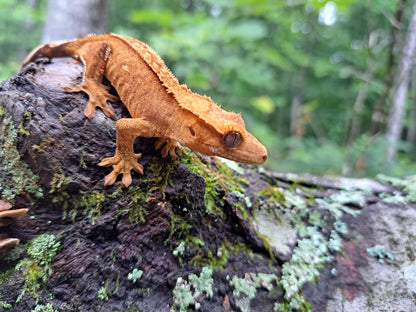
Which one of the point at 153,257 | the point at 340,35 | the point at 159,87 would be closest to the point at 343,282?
the point at 153,257

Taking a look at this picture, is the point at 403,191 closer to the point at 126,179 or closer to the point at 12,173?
the point at 126,179

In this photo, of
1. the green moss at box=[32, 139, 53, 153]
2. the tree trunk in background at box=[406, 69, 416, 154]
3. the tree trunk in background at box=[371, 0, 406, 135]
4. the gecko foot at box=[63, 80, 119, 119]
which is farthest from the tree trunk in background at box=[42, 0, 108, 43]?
the tree trunk in background at box=[406, 69, 416, 154]

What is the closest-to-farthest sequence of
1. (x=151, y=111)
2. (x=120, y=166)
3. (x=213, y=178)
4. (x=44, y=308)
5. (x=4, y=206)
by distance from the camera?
1. (x=44, y=308)
2. (x=4, y=206)
3. (x=120, y=166)
4. (x=151, y=111)
5. (x=213, y=178)

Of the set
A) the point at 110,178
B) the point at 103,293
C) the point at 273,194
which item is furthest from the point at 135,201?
the point at 273,194

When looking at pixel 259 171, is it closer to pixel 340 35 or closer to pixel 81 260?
pixel 81 260

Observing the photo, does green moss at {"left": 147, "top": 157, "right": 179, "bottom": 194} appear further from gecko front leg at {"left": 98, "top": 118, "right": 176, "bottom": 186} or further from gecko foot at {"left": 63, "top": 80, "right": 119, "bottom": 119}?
gecko foot at {"left": 63, "top": 80, "right": 119, "bottom": 119}

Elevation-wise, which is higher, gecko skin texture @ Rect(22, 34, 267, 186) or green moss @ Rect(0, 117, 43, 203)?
gecko skin texture @ Rect(22, 34, 267, 186)
